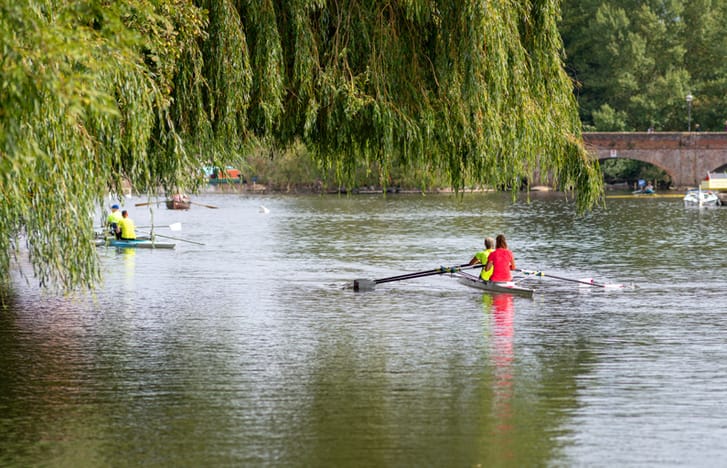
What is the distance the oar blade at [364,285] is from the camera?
2991 centimetres

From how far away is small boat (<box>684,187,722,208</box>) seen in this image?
85875mm

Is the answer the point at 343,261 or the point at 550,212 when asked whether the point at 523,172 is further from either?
the point at 550,212

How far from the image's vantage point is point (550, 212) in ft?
253

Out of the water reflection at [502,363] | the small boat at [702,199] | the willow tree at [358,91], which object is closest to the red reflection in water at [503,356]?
the water reflection at [502,363]

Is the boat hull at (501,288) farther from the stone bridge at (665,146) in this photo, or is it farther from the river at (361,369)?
the stone bridge at (665,146)

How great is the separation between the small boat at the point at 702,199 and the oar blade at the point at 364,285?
5939cm

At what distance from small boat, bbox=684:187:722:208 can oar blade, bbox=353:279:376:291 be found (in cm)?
5939

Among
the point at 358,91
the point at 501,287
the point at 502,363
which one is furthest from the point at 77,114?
the point at 501,287

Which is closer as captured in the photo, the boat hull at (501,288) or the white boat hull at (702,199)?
the boat hull at (501,288)

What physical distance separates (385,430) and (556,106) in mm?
7737

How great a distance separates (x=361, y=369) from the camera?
18.2 metres

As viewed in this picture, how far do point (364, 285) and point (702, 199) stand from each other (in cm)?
6018

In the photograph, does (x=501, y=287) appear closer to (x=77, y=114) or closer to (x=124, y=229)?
(x=77, y=114)

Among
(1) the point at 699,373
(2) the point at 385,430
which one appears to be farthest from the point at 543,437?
(1) the point at 699,373
